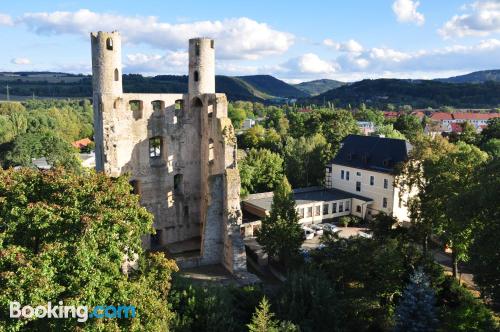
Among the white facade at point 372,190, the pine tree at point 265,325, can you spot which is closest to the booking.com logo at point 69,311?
the pine tree at point 265,325

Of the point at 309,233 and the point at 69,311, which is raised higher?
the point at 69,311

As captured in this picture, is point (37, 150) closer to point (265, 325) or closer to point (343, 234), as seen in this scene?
point (343, 234)

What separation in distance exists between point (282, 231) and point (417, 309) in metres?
10.3

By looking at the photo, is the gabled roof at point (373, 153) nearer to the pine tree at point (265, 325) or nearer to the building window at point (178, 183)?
the building window at point (178, 183)

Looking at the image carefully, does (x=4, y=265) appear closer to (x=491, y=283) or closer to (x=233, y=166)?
(x=233, y=166)

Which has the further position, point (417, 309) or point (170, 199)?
point (170, 199)

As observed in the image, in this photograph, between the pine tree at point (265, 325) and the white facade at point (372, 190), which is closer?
the pine tree at point (265, 325)

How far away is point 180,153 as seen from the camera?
110 ft

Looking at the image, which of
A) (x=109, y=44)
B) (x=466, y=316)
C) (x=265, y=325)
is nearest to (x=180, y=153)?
(x=109, y=44)

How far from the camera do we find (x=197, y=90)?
108 feet

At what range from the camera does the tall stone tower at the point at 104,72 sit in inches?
1159

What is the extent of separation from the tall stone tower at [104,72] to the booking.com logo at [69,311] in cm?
1593

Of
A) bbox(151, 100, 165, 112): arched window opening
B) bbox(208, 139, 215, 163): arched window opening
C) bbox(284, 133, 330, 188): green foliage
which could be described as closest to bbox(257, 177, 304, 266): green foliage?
bbox(208, 139, 215, 163): arched window opening

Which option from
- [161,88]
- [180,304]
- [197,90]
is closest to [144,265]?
[180,304]
